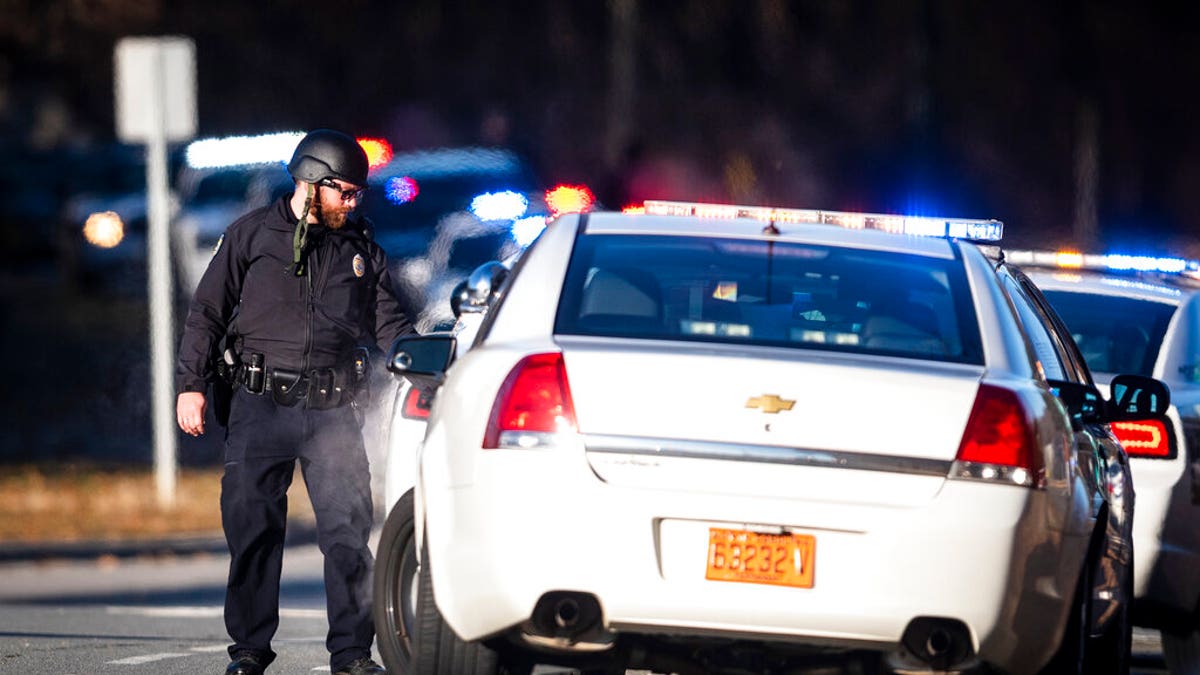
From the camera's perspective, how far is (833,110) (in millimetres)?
39906

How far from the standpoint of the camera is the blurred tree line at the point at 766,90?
118 ft

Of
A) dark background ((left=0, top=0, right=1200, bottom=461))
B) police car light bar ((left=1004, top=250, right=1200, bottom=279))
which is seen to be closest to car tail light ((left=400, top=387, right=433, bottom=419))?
police car light bar ((left=1004, top=250, right=1200, bottom=279))

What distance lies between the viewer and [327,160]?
343 inches

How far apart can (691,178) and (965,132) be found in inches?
174

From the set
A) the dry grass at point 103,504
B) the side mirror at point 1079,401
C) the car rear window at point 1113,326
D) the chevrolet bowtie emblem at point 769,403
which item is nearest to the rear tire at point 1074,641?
the side mirror at point 1079,401

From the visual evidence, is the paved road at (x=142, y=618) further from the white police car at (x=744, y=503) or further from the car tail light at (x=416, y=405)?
the white police car at (x=744, y=503)

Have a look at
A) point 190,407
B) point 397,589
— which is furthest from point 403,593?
point 190,407

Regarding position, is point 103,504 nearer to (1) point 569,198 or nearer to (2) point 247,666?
(1) point 569,198

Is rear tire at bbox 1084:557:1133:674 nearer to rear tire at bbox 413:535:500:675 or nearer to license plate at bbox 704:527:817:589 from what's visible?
license plate at bbox 704:527:817:589

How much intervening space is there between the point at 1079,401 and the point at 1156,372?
7.96 ft

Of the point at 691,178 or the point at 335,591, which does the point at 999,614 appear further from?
the point at 691,178

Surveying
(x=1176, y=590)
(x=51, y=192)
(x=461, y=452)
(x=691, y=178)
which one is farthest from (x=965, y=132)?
(x=461, y=452)

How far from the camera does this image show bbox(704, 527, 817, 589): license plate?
6355 mm

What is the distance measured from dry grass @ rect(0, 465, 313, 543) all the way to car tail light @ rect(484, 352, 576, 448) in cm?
859
